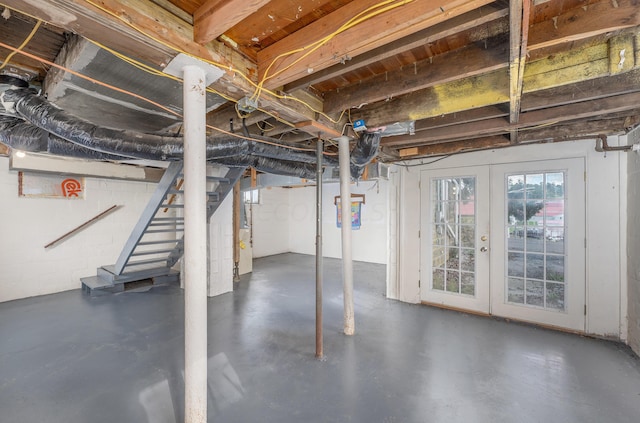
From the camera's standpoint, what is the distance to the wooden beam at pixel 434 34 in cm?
121

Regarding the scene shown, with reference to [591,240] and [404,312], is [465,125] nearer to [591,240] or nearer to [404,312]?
[591,240]

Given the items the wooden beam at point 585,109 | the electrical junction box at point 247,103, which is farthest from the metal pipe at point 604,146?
the electrical junction box at point 247,103

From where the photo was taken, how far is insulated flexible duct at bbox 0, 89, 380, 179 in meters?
1.67

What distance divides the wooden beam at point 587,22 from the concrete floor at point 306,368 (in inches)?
86.1

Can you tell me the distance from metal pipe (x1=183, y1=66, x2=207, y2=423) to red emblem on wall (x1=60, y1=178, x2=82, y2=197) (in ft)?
13.7

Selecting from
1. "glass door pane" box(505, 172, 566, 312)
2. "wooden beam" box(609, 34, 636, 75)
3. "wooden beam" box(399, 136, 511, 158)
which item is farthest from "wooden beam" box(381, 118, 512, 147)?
"wooden beam" box(609, 34, 636, 75)

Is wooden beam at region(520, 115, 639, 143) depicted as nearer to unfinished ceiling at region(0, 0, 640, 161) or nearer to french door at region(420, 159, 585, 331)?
unfinished ceiling at region(0, 0, 640, 161)

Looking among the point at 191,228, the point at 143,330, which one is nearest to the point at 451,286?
the point at 191,228

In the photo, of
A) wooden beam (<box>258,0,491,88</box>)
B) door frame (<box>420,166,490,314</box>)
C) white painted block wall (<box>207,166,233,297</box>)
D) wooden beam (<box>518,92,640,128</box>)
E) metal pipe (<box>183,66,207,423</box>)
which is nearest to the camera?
wooden beam (<box>258,0,491,88</box>)

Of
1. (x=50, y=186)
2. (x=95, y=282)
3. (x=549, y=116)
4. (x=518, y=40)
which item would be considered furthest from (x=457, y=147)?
(x=50, y=186)

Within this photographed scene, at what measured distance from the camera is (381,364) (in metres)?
2.31

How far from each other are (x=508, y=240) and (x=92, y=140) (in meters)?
4.14

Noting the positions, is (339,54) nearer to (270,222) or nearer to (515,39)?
(515,39)

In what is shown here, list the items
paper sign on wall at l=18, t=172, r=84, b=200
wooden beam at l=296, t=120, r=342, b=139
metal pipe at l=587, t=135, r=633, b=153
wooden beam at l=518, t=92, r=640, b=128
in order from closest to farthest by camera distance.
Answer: wooden beam at l=518, t=92, r=640, b=128 < wooden beam at l=296, t=120, r=342, b=139 < metal pipe at l=587, t=135, r=633, b=153 < paper sign on wall at l=18, t=172, r=84, b=200
